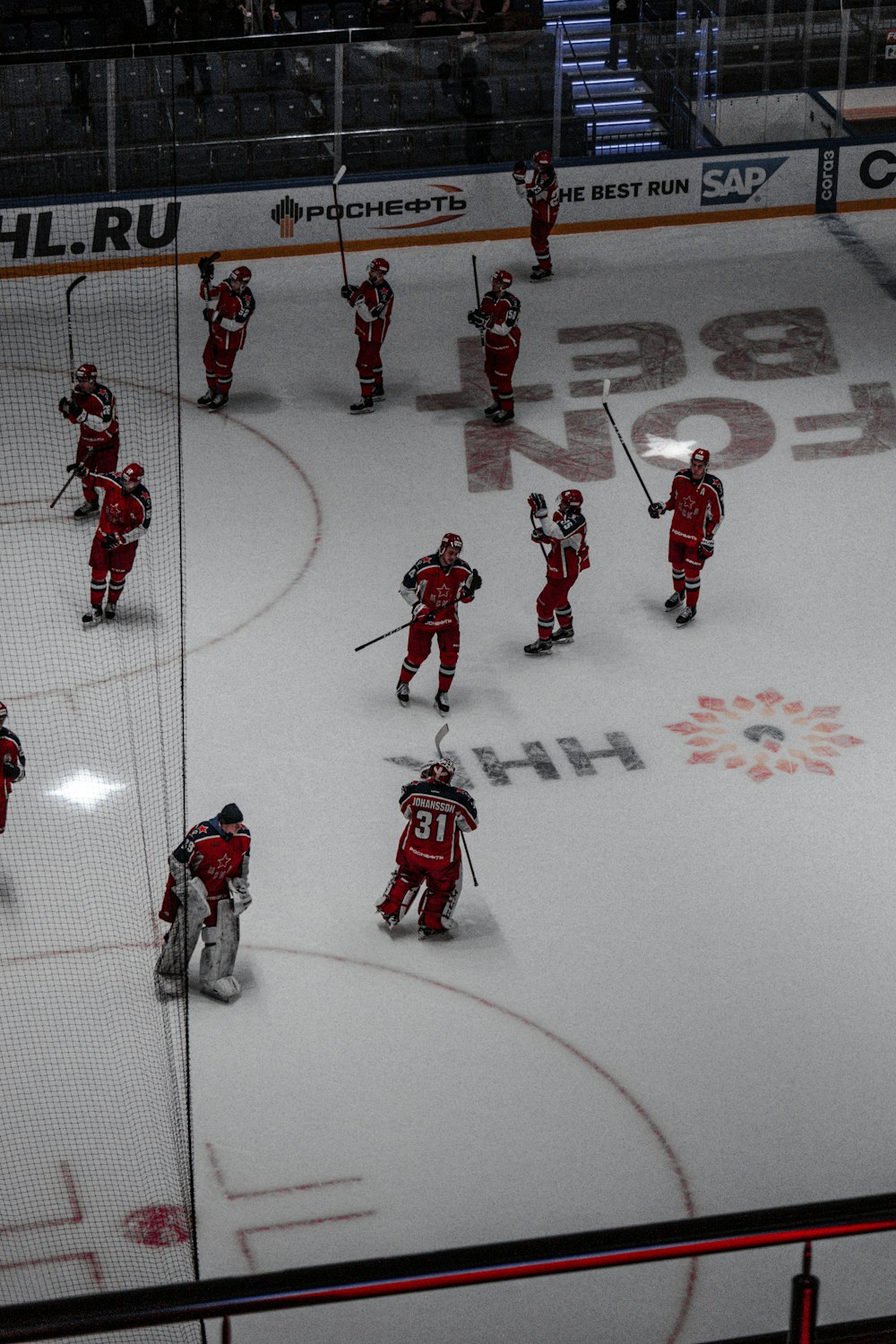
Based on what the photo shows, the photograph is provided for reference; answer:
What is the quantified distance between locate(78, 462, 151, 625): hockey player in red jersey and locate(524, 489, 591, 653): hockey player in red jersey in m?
2.48

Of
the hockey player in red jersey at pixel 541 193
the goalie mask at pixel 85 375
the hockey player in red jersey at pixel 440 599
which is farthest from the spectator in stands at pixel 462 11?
the hockey player in red jersey at pixel 440 599

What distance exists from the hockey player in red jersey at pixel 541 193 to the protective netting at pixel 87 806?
3174 millimetres

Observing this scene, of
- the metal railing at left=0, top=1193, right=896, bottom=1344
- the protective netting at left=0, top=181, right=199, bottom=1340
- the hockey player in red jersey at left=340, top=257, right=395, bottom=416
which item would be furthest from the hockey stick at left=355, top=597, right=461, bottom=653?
the metal railing at left=0, top=1193, right=896, bottom=1344

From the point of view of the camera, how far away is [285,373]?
590 inches

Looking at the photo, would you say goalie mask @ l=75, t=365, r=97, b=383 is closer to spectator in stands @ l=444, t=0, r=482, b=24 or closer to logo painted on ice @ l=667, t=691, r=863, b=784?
logo painted on ice @ l=667, t=691, r=863, b=784

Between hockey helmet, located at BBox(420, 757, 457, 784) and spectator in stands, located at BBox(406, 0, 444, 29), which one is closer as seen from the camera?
hockey helmet, located at BBox(420, 757, 457, 784)

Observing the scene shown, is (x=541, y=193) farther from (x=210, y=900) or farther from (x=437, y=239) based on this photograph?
(x=210, y=900)

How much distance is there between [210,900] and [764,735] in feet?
12.9

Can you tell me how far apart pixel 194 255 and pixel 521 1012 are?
9889 millimetres

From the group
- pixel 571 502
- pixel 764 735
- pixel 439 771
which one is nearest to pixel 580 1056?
pixel 439 771

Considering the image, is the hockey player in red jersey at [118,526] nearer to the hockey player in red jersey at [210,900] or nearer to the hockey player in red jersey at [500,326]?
the hockey player in red jersey at [500,326]

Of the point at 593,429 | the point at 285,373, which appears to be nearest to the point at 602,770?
the point at 593,429

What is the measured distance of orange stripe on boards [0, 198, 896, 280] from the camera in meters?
15.9

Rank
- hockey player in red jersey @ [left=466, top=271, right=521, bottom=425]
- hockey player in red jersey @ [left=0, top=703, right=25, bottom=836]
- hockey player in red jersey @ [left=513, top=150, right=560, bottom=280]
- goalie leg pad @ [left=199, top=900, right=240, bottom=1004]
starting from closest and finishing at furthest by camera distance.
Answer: goalie leg pad @ [left=199, top=900, right=240, bottom=1004], hockey player in red jersey @ [left=0, top=703, right=25, bottom=836], hockey player in red jersey @ [left=466, top=271, right=521, bottom=425], hockey player in red jersey @ [left=513, top=150, right=560, bottom=280]
